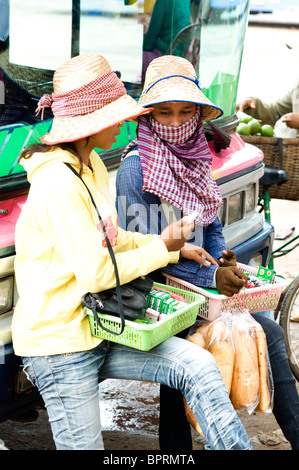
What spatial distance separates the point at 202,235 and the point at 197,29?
1403 mm

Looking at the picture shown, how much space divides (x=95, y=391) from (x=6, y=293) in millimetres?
487

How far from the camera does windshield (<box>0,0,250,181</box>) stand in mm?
2729

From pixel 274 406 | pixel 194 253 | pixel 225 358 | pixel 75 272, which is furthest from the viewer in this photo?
pixel 274 406

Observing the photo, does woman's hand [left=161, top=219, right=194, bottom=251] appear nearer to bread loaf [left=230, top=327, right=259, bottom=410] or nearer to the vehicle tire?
bread loaf [left=230, top=327, right=259, bottom=410]

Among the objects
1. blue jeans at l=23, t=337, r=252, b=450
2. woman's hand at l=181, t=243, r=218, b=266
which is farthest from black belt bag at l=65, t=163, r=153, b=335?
woman's hand at l=181, t=243, r=218, b=266

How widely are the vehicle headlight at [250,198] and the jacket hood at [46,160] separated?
183 cm

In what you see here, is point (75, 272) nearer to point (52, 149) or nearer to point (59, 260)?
point (59, 260)

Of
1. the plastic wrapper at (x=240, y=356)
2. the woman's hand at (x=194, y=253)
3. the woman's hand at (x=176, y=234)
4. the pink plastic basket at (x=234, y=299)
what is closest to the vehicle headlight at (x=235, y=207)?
the pink plastic basket at (x=234, y=299)

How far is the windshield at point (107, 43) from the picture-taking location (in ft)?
8.95

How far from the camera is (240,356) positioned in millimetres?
2641

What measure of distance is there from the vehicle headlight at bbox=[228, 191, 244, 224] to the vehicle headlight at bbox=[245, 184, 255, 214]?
0.07 metres

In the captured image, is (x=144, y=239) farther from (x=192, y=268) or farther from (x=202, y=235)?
(x=202, y=235)

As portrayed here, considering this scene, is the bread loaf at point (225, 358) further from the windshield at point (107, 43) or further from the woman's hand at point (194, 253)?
the windshield at point (107, 43)

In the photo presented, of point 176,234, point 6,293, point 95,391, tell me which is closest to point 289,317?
point 176,234
